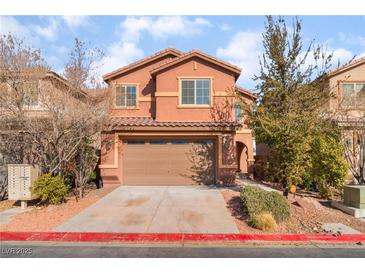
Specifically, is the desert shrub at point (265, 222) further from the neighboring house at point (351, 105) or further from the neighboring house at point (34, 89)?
the neighboring house at point (34, 89)

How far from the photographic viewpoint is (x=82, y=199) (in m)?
11.9

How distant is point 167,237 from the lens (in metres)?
7.69

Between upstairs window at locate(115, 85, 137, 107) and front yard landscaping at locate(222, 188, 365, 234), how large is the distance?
8039 millimetres

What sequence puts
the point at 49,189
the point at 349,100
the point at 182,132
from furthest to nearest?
the point at 349,100 < the point at 182,132 < the point at 49,189

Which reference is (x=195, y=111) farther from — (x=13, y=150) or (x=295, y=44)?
(x=13, y=150)

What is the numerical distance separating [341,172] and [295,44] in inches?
214

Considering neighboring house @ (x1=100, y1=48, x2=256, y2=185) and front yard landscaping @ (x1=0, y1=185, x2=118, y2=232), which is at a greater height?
neighboring house @ (x1=100, y1=48, x2=256, y2=185)

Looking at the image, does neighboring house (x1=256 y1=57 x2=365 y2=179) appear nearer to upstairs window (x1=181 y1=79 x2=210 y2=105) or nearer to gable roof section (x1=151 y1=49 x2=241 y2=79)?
upstairs window (x1=181 y1=79 x2=210 y2=105)

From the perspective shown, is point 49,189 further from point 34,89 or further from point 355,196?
point 355,196

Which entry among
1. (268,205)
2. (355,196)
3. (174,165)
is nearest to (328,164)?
(355,196)

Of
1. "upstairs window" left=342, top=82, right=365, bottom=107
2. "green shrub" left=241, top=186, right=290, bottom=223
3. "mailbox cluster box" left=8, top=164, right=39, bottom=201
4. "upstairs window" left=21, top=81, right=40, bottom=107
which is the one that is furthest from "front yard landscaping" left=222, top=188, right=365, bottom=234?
"upstairs window" left=21, top=81, right=40, bottom=107

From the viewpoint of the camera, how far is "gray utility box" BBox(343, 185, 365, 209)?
10.1m

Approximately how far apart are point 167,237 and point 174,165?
286 inches

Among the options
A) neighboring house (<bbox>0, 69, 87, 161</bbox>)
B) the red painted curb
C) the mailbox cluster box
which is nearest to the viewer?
the red painted curb
